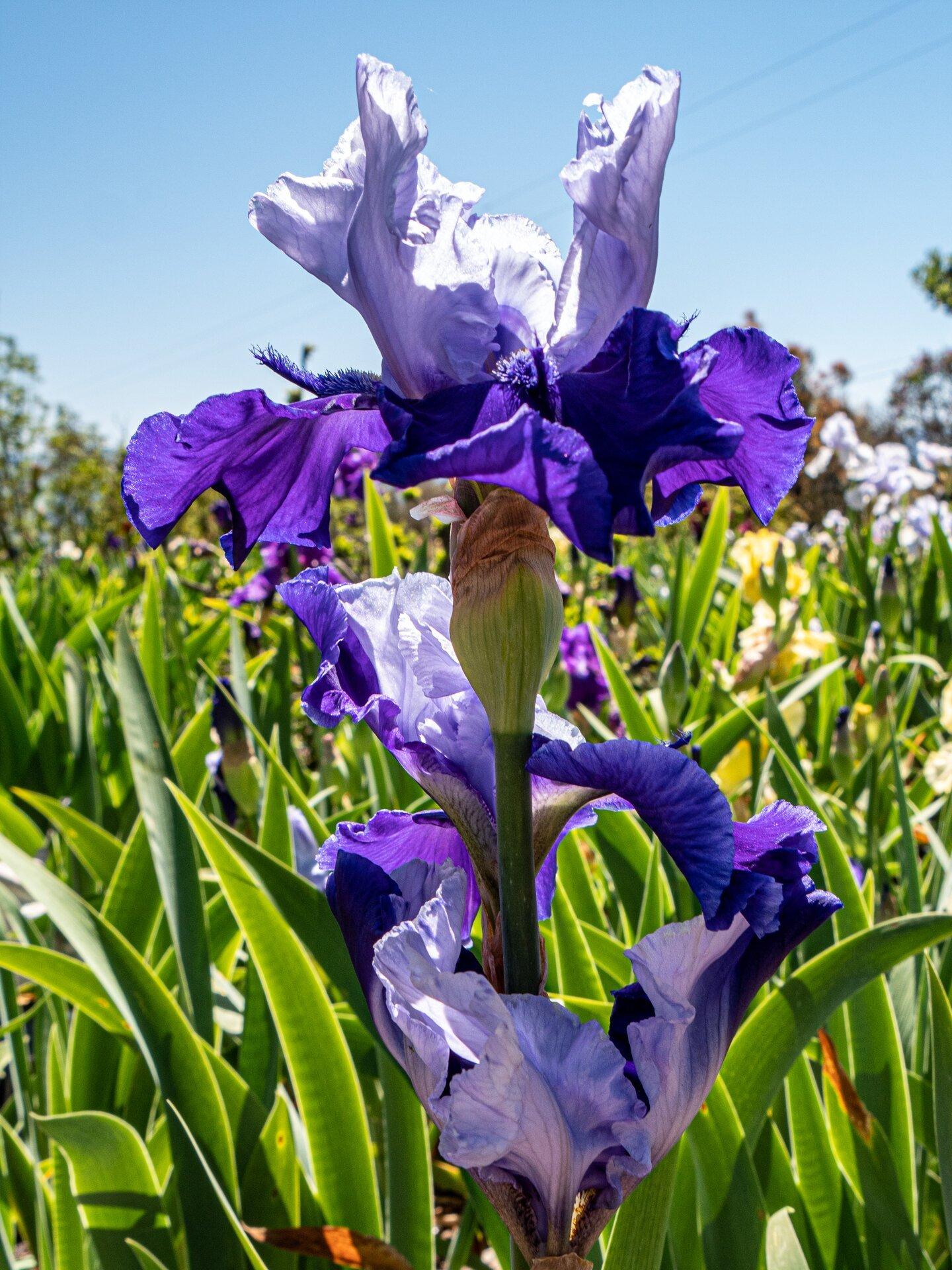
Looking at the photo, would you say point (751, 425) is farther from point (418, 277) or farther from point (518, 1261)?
point (518, 1261)

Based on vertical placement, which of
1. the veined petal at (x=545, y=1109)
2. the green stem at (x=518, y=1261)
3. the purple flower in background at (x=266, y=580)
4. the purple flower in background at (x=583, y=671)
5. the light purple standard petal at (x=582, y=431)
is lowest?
the green stem at (x=518, y=1261)

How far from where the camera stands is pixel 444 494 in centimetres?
44

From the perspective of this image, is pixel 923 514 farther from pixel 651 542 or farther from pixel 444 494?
pixel 444 494

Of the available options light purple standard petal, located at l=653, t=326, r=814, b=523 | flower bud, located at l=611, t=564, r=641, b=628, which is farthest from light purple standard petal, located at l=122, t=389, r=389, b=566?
flower bud, located at l=611, t=564, r=641, b=628

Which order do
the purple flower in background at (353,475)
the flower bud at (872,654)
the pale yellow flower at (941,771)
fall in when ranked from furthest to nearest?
the purple flower in background at (353,475)
the flower bud at (872,654)
the pale yellow flower at (941,771)

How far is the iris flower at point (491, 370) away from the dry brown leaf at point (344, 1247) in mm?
539

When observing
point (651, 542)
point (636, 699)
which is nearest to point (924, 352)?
point (651, 542)

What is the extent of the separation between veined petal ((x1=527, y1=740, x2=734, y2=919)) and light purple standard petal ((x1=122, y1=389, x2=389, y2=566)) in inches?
6.5

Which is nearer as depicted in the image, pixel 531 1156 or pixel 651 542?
pixel 531 1156

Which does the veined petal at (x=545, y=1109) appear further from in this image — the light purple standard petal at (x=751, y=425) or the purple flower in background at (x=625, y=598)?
the purple flower in background at (x=625, y=598)

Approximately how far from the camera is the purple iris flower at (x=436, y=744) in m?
0.37

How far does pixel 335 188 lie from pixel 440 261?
49 millimetres

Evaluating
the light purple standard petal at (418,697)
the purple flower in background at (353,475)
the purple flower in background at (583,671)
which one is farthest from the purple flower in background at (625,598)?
the light purple standard petal at (418,697)

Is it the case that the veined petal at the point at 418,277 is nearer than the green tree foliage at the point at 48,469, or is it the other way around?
the veined petal at the point at 418,277
